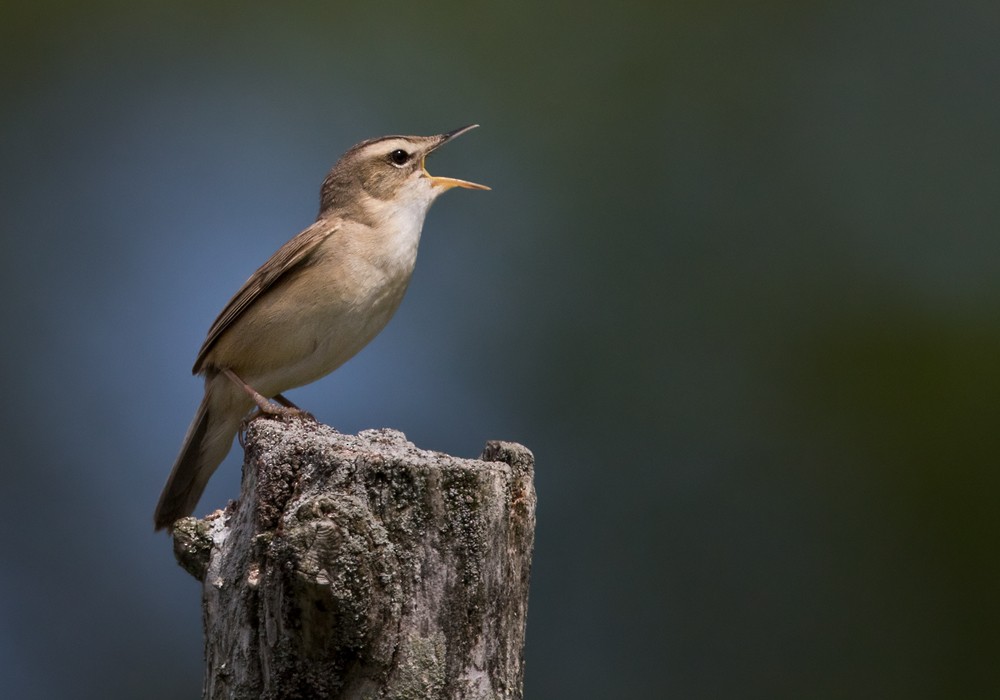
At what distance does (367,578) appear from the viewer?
2395mm

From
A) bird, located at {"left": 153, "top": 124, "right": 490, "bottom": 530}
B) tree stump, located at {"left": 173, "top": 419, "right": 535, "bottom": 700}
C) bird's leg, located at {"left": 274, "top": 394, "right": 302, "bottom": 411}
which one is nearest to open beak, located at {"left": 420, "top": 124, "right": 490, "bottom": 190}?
bird, located at {"left": 153, "top": 124, "right": 490, "bottom": 530}

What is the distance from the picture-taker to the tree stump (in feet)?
7.80

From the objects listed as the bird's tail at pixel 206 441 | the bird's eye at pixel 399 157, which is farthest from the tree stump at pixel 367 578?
the bird's eye at pixel 399 157

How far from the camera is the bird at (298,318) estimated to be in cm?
494

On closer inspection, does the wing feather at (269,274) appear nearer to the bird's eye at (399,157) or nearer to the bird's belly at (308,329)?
the bird's belly at (308,329)

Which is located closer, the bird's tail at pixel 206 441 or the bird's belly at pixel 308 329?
the bird's belly at pixel 308 329

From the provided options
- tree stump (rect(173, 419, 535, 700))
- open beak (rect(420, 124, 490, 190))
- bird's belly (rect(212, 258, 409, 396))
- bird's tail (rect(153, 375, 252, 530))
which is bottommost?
tree stump (rect(173, 419, 535, 700))

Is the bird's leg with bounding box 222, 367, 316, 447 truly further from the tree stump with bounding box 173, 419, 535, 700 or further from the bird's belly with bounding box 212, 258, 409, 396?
the tree stump with bounding box 173, 419, 535, 700

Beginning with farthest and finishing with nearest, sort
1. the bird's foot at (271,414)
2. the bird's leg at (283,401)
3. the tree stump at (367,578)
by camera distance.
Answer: the bird's leg at (283,401)
the bird's foot at (271,414)
the tree stump at (367,578)

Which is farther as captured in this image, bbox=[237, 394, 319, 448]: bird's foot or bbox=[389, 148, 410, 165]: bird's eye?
bbox=[389, 148, 410, 165]: bird's eye

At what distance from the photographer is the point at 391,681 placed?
2.44 metres

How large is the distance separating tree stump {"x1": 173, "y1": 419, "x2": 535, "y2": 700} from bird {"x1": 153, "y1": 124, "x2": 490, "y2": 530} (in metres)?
2.08

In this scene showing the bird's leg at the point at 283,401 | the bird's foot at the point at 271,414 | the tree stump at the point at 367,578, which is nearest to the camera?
the tree stump at the point at 367,578

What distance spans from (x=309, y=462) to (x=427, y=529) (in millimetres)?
351
